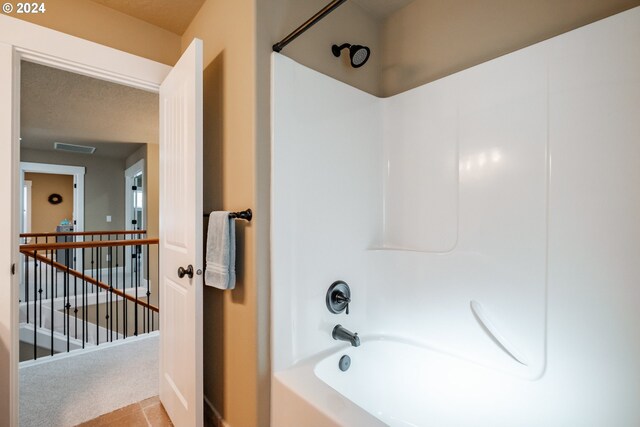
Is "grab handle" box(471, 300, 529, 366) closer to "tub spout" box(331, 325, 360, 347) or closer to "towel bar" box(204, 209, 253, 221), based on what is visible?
"tub spout" box(331, 325, 360, 347)

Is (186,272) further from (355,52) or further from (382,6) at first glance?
(382,6)

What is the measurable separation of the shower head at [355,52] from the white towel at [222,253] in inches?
42.2

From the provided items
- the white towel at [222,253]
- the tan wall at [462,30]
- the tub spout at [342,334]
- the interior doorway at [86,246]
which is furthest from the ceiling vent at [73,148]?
the tub spout at [342,334]

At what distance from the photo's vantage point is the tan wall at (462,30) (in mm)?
1277

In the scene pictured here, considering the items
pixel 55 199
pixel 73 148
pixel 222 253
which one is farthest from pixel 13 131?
pixel 55 199

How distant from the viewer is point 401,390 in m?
1.59

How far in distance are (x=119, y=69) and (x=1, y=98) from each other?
551 millimetres

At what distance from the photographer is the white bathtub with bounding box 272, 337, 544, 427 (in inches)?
47.7

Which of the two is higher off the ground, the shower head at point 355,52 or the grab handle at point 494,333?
the shower head at point 355,52

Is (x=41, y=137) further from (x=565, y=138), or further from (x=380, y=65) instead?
(x=565, y=138)

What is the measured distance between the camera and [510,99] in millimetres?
1398

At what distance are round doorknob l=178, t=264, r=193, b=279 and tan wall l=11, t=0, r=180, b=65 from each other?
1362 millimetres

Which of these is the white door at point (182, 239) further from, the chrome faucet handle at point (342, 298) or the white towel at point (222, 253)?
the chrome faucet handle at point (342, 298)

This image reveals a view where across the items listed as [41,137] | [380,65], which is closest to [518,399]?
[380,65]
